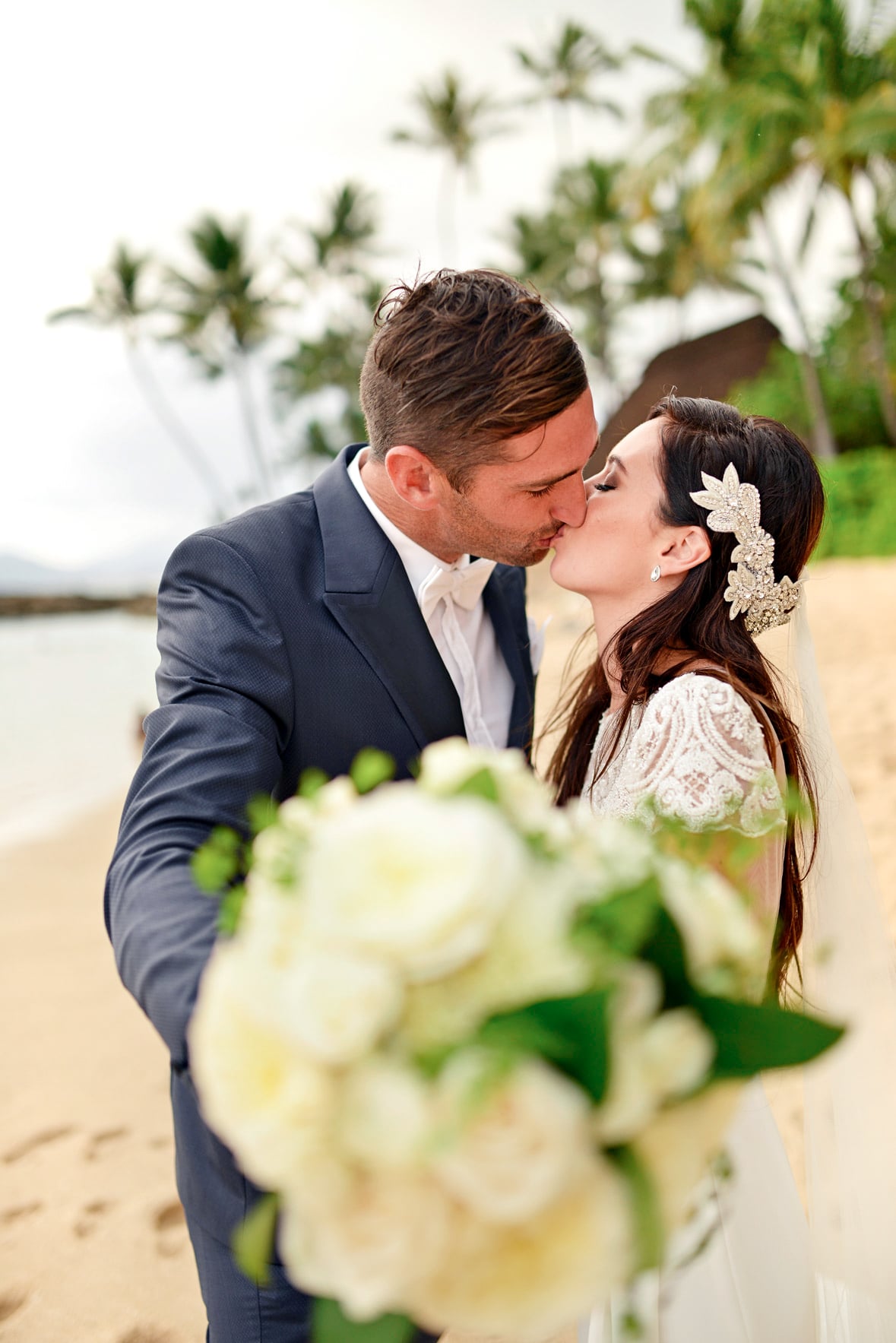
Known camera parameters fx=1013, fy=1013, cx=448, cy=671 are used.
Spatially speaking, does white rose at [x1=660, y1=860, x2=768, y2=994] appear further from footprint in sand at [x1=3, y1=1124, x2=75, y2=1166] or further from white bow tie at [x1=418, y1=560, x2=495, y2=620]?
footprint in sand at [x1=3, y1=1124, x2=75, y2=1166]

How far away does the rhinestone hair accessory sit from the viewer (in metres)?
2.64

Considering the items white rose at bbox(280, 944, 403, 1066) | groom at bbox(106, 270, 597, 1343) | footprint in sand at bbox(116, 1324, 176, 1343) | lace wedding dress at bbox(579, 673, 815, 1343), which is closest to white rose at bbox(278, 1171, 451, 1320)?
white rose at bbox(280, 944, 403, 1066)

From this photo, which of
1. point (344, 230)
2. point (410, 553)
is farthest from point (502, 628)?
point (344, 230)

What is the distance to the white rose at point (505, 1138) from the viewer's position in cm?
80

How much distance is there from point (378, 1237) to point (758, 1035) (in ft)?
1.35

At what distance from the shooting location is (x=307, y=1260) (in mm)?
921

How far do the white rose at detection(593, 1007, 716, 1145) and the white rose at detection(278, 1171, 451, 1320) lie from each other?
16 centimetres

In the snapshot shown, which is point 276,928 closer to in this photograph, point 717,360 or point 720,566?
point 720,566

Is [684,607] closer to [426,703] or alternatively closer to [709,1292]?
[426,703]

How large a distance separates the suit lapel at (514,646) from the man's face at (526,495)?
0.28 meters

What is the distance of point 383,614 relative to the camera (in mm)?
2496

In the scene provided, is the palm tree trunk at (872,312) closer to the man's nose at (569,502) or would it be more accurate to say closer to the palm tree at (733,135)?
the palm tree at (733,135)

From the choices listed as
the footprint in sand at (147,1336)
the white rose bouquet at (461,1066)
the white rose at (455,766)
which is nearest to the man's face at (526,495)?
the white rose at (455,766)

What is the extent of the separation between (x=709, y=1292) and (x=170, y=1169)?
10.3ft
